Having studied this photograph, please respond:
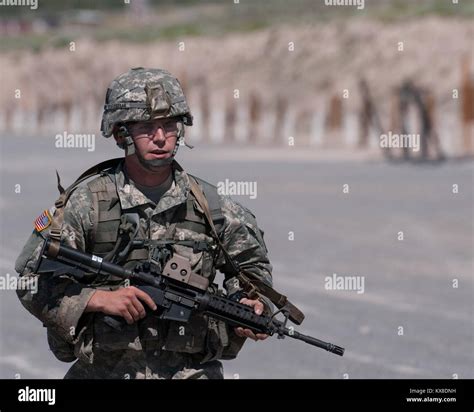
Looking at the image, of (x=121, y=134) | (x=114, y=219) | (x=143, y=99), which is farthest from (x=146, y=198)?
(x=143, y=99)

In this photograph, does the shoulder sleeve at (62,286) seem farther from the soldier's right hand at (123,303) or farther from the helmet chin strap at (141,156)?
the helmet chin strap at (141,156)

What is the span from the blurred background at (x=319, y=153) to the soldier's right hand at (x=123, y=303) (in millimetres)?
4876

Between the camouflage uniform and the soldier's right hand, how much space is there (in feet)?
0.14

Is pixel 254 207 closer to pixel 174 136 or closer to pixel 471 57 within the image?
pixel 174 136

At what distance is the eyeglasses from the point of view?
5.34m

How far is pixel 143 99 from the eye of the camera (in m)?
5.32

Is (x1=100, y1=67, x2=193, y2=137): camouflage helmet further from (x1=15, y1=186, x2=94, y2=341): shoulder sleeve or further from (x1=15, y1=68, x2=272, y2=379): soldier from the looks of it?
(x1=15, y1=186, x2=94, y2=341): shoulder sleeve

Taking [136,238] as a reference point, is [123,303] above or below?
below

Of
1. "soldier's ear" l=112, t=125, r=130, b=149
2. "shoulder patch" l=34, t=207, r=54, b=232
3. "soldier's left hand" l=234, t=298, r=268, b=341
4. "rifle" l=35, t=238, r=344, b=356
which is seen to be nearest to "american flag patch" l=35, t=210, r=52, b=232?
"shoulder patch" l=34, t=207, r=54, b=232

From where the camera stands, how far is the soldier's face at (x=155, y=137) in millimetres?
5258

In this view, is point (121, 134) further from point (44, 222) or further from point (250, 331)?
point (250, 331)

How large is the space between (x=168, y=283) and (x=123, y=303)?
20cm

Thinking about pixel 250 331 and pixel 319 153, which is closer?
pixel 250 331
